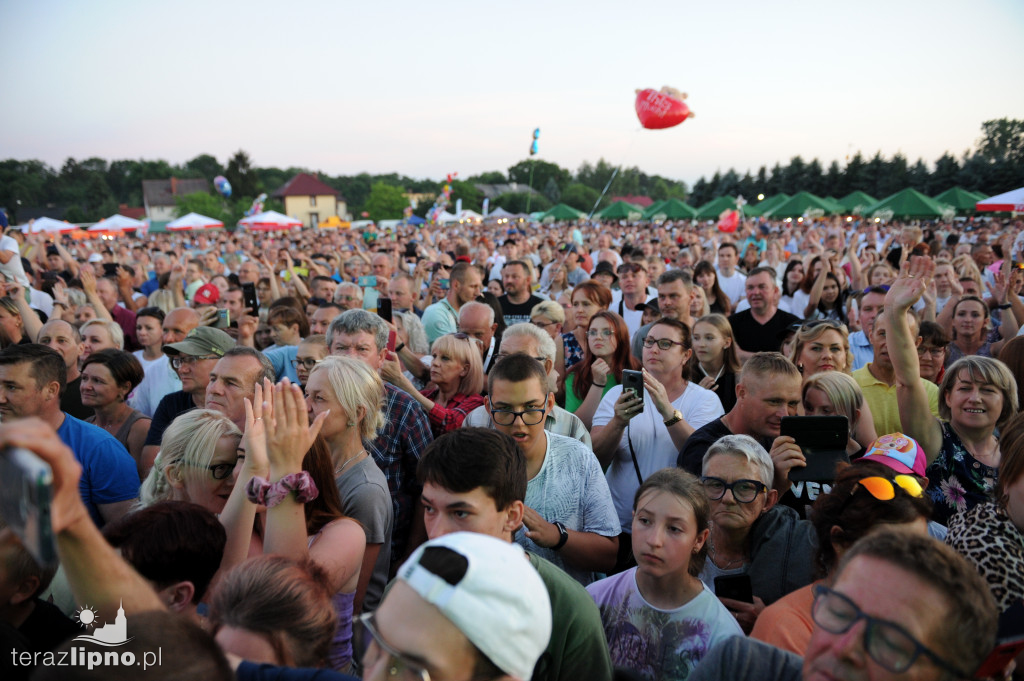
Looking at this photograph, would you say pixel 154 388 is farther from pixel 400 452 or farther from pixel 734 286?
pixel 734 286

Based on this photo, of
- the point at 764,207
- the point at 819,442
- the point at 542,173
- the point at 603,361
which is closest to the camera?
the point at 819,442

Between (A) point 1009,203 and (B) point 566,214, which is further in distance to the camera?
(B) point 566,214

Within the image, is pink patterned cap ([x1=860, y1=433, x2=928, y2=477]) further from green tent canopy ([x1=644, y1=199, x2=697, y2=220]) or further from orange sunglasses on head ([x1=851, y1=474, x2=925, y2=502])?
green tent canopy ([x1=644, y1=199, x2=697, y2=220])

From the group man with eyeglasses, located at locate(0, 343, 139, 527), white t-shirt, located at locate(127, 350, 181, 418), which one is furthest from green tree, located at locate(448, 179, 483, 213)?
man with eyeglasses, located at locate(0, 343, 139, 527)

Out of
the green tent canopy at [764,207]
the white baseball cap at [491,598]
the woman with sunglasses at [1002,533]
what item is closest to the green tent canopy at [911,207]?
the green tent canopy at [764,207]

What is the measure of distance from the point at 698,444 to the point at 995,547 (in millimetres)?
1271

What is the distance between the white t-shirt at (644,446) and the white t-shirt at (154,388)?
336 centimetres

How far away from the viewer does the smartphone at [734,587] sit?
2.36 meters

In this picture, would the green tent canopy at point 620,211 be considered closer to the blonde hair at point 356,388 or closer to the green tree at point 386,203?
the green tree at point 386,203

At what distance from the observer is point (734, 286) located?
8727 mm

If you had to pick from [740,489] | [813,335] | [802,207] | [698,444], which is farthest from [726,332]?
[802,207]

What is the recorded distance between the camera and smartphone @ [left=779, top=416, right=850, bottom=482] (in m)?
2.72

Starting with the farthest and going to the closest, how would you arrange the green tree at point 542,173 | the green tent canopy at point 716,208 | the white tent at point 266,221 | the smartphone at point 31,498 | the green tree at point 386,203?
the green tree at point 542,173 < the green tree at point 386,203 < the green tent canopy at point 716,208 < the white tent at point 266,221 < the smartphone at point 31,498

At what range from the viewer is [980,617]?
1.28 metres
